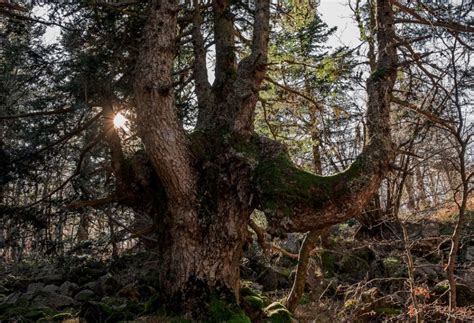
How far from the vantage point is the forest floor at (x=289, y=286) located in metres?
5.75

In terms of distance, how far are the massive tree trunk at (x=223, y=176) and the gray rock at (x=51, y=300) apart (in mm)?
4041

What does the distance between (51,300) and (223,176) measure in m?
5.38

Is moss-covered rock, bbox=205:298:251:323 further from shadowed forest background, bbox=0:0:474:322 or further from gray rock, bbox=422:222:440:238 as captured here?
gray rock, bbox=422:222:440:238

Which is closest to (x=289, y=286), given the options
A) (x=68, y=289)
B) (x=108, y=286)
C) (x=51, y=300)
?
(x=108, y=286)

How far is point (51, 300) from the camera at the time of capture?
8.24m

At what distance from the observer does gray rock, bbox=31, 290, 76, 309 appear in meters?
8.04

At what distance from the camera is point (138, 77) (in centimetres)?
495

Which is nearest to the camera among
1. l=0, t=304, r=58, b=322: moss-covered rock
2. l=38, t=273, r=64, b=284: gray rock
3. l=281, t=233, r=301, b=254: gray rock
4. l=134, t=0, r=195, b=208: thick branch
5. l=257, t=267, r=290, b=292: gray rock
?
l=134, t=0, r=195, b=208: thick branch

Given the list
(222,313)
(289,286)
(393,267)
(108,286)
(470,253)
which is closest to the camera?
(222,313)

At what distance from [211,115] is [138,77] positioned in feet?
5.08

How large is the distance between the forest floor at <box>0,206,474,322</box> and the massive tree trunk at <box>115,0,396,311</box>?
0.71 metres

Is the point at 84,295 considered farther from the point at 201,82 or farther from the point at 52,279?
Result: the point at 201,82

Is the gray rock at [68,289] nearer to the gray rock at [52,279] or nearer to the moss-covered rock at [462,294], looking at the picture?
the gray rock at [52,279]

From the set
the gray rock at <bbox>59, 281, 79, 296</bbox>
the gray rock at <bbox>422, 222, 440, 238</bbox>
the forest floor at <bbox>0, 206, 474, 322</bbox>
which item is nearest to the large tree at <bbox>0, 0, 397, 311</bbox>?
the forest floor at <bbox>0, 206, 474, 322</bbox>
